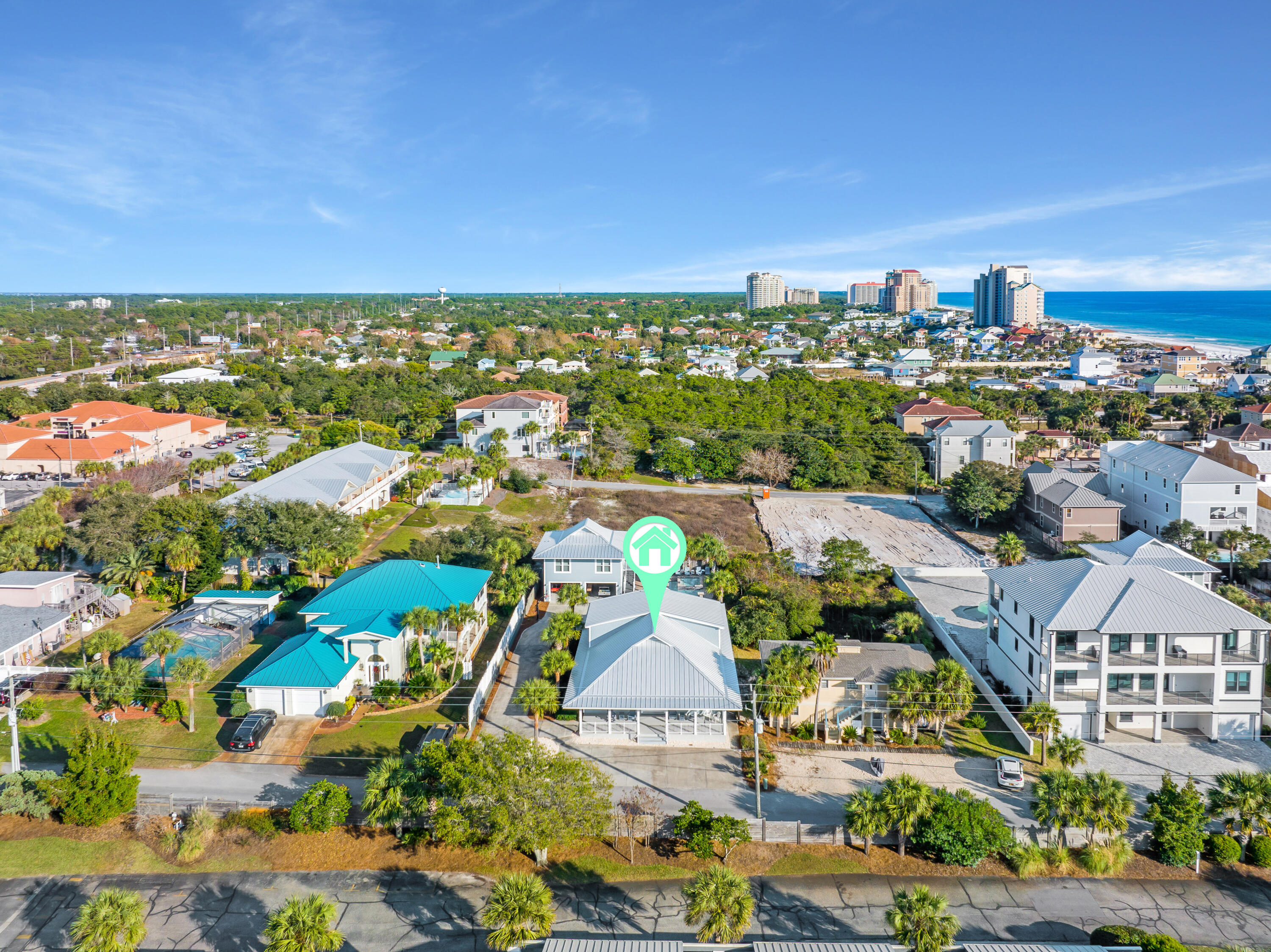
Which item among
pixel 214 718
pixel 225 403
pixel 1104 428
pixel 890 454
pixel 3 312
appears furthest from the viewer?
pixel 3 312

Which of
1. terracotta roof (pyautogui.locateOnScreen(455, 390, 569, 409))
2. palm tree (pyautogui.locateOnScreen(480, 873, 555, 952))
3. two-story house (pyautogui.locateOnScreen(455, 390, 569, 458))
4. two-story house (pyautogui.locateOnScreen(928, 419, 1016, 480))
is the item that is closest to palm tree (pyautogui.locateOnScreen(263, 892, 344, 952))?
palm tree (pyautogui.locateOnScreen(480, 873, 555, 952))

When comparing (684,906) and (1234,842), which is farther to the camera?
(1234,842)

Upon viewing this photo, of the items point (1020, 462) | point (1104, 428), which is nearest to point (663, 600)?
point (1020, 462)

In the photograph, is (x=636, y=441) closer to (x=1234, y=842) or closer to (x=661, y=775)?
(x=661, y=775)

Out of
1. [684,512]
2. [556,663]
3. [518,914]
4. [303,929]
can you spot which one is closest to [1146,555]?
[684,512]

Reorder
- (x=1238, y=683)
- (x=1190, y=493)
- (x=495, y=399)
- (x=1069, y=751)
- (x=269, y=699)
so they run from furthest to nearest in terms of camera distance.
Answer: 1. (x=495, y=399)
2. (x=1190, y=493)
3. (x=269, y=699)
4. (x=1238, y=683)
5. (x=1069, y=751)

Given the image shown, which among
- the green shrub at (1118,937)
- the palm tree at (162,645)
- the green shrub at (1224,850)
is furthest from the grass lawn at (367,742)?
the green shrub at (1224,850)

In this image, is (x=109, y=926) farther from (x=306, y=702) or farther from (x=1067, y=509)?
(x=1067, y=509)
